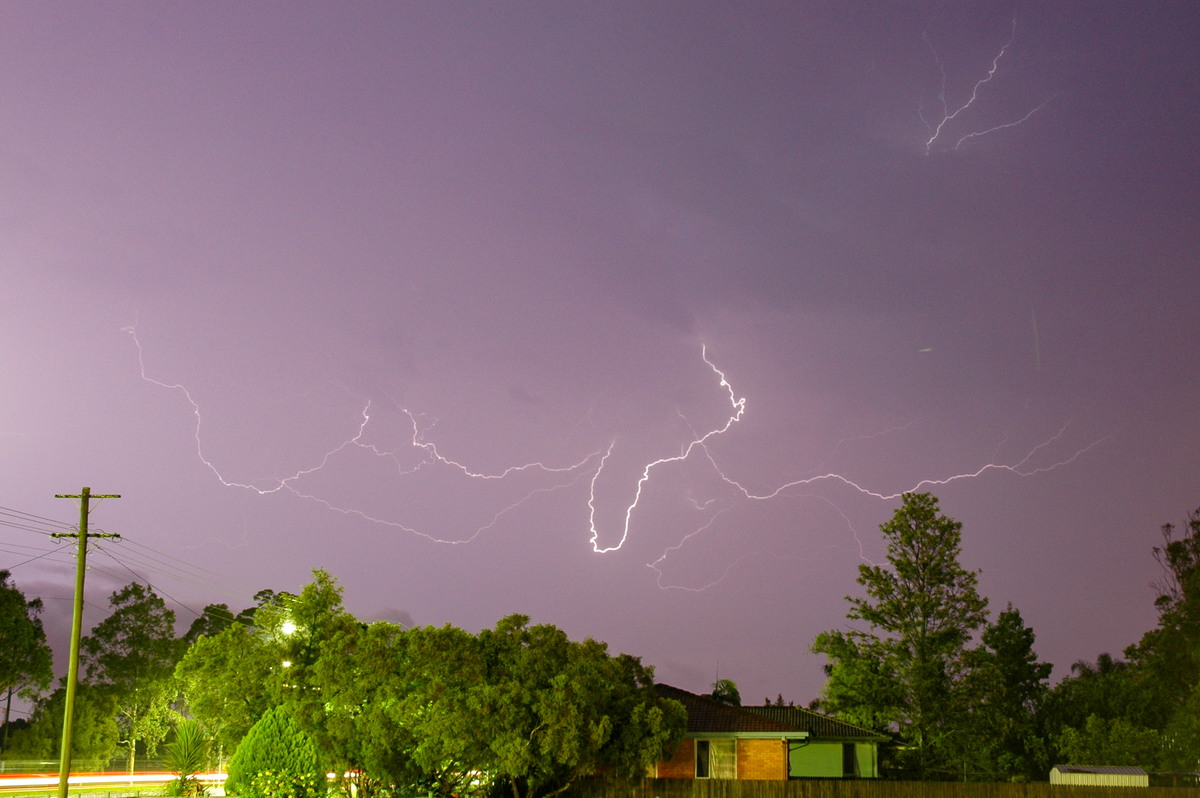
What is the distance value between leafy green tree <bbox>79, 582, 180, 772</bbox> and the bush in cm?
2791

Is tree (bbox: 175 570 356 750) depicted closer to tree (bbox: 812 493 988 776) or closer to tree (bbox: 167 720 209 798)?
tree (bbox: 167 720 209 798)

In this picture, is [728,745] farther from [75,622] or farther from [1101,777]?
[75,622]

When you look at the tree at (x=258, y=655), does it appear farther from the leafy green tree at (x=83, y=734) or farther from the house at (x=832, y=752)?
the leafy green tree at (x=83, y=734)

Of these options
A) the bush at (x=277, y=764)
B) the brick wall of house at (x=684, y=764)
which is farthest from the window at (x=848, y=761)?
the bush at (x=277, y=764)

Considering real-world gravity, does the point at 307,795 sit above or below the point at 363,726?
below

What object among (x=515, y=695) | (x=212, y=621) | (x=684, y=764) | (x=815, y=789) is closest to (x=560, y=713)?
(x=515, y=695)

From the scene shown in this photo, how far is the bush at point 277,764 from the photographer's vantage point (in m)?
25.7

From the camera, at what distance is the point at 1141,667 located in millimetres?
55750

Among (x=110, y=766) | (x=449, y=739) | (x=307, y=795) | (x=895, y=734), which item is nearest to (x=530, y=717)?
(x=449, y=739)

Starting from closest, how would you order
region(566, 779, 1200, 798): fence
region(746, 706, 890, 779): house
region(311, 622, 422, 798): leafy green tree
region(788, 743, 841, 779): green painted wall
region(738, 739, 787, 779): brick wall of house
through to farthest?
region(311, 622, 422, 798): leafy green tree
region(566, 779, 1200, 798): fence
region(738, 739, 787, 779): brick wall of house
region(746, 706, 890, 779): house
region(788, 743, 841, 779): green painted wall

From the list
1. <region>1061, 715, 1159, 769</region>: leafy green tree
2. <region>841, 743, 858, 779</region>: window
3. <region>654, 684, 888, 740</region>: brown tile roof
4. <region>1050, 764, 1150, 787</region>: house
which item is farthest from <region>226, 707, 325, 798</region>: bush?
<region>1061, 715, 1159, 769</region>: leafy green tree

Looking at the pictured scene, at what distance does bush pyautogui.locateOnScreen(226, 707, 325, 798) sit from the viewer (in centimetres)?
2570

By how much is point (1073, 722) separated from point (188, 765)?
42.3 meters

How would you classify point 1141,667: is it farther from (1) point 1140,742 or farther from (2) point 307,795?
(2) point 307,795
